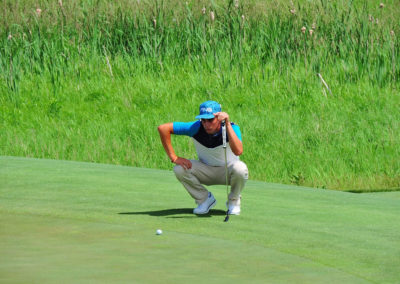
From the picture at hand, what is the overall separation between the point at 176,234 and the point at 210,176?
100 centimetres

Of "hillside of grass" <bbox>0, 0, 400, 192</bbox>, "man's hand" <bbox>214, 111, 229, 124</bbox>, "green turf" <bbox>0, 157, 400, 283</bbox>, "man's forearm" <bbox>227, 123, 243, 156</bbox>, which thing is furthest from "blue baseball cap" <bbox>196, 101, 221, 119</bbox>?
"hillside of grass" <bbox>0, 0, 400, 192</bbox>

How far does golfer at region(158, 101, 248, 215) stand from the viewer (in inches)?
303

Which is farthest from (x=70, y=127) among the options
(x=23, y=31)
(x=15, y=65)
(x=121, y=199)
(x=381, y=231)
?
(x=381, y=231)

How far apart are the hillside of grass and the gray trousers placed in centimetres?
469

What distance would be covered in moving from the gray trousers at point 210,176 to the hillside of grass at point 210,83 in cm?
469

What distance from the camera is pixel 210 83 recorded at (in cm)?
1616

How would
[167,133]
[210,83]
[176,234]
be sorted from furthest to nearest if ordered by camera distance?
[210,83] → [167,133] → [176,234]

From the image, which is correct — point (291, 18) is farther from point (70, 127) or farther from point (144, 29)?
point (70, 127)

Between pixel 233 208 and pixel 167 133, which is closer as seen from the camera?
pixel 167 133

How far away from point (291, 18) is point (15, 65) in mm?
5184

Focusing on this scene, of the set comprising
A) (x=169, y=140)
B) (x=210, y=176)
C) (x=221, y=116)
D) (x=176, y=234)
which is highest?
(x=221, y=116)

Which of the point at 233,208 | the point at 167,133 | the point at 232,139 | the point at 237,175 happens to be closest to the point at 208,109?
the point at 232,139

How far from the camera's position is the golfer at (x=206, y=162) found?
7699 millimetres

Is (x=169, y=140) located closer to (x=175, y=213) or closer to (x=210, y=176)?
(x=210, y=176)
